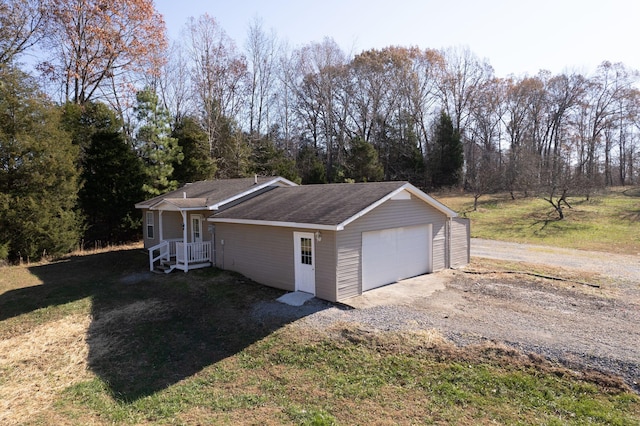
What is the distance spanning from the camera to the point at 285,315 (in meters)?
9.26

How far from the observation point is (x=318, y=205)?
11930 mm

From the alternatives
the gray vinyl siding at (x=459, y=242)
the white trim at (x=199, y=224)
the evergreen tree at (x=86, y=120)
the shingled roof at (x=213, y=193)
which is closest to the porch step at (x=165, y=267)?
the white trim at (x=199, y=224)

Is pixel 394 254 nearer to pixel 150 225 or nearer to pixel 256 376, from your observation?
pixel 256 376

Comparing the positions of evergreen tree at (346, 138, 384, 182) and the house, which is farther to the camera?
evergreen tree at (346, 138, 384, 182)

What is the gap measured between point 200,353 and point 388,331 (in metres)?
3.99

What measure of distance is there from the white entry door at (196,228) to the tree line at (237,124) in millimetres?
7319

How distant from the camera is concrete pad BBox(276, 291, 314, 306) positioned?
1013 centimetres

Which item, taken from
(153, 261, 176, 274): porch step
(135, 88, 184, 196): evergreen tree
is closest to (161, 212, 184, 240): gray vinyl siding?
(153, 261, 176, 274): porch step

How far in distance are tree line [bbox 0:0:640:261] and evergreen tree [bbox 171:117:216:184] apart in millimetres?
97

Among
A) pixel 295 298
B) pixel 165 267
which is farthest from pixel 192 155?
pixel 295 298

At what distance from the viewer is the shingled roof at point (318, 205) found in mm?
10492

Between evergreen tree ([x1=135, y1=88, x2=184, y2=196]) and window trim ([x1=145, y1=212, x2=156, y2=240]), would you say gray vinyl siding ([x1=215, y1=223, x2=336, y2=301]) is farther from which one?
evergreen tree ([x1=135, y1=88, x2=184, y2=196])

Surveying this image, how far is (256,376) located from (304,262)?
4.57 metres

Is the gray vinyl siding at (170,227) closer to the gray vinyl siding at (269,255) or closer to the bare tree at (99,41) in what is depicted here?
the gray vinyl siding at (269,255)
